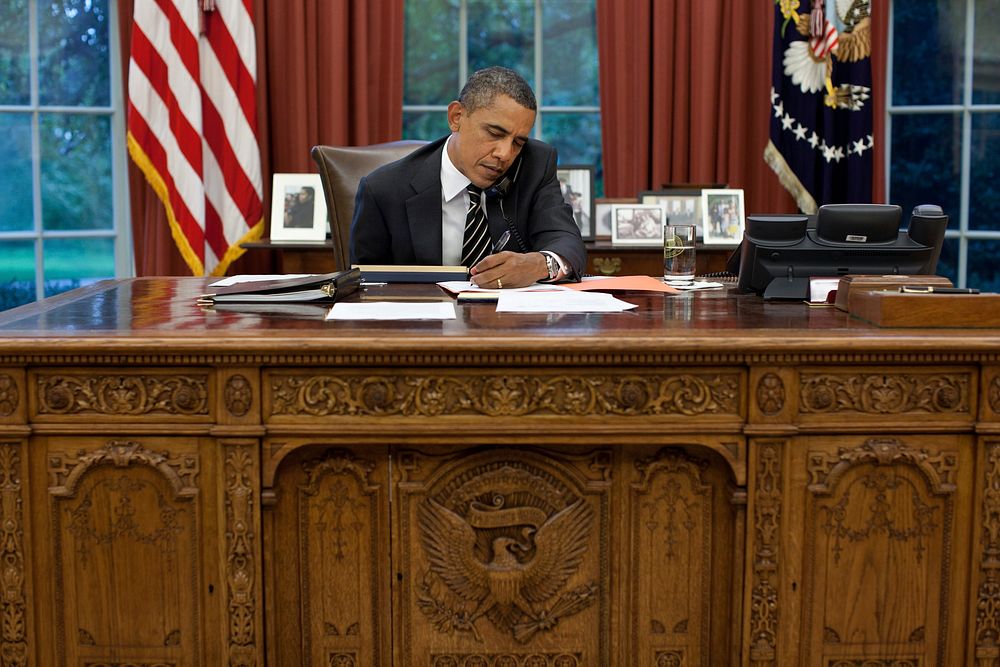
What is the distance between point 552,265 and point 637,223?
1.59m

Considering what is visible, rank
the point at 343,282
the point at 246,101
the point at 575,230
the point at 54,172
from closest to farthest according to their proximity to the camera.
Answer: the point at 343,282, the point at 575,230, the point at 246,101, the point at 54,172

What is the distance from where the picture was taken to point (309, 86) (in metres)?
4.47

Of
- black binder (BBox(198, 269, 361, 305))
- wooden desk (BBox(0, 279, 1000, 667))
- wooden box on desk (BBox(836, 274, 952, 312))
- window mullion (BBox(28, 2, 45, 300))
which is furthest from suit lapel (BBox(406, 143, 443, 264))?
window mullion (BBox(28, 2, 45, 300))

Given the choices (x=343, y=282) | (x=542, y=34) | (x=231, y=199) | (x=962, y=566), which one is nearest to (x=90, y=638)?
(x=343, y=282)

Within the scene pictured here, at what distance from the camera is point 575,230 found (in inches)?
114

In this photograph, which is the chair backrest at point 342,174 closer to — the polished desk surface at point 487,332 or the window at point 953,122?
the polished desk surface at point 487,332

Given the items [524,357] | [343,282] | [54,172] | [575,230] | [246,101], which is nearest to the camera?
[524,357]

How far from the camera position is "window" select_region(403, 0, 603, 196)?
4.74 metres

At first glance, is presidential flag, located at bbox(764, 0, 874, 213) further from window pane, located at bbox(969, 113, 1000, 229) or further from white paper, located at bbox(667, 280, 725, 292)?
white paper, located at bbox(667, 280, 725, 292)

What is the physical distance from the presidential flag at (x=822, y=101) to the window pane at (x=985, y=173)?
0.68 m

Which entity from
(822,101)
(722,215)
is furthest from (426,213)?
(822,101)

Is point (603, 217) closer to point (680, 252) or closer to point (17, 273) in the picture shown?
point (680, 252)

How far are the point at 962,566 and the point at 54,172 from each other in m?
4.08

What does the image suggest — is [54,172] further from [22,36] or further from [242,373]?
[242,373]
